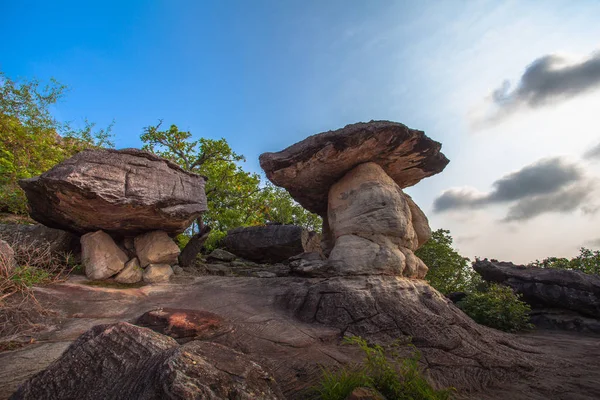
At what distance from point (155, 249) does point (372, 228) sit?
6.09 meters

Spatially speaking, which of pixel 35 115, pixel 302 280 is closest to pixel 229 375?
pixel 302 280

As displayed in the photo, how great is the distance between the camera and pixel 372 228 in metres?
7.19

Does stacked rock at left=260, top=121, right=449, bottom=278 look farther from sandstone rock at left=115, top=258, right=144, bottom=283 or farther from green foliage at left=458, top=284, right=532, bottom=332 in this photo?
sandstone rock at left=115, top=258, right=144, bottom=283

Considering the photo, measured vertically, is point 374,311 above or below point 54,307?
above

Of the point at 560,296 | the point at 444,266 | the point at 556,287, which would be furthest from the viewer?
the point at 444,266

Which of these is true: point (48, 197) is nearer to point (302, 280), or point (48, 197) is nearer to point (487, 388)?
point (302, 280)

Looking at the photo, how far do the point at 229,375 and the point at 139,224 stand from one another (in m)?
6.90

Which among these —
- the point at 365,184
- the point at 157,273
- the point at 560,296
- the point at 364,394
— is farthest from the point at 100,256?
the point at 560,296

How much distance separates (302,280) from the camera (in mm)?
7332

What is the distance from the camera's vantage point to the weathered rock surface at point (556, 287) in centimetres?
1071

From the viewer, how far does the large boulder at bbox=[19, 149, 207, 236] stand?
22.2ft

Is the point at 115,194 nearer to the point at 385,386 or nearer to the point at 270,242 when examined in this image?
the point at 270,242

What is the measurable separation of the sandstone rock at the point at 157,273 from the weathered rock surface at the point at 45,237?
2.31 m

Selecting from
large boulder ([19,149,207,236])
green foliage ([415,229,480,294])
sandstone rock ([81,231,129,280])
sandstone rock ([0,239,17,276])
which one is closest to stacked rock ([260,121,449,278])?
large boulder ([19,149,207,236])
